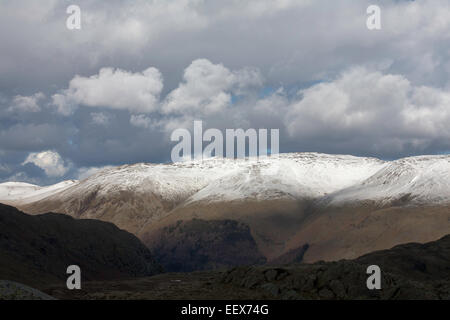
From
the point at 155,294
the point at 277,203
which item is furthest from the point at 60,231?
the point at 277,203

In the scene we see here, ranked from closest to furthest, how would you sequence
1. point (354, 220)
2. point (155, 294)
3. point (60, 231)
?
point (155, 294), point (60, 231), point (354, 220)

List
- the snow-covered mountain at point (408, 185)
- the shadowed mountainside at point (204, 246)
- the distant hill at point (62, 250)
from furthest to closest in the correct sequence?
the shadowed mountainside at point (204, 246) → the snow-covered mountain at point (408, 185) → the distant hill at point (62, 250)

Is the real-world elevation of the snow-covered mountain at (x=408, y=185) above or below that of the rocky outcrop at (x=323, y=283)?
above

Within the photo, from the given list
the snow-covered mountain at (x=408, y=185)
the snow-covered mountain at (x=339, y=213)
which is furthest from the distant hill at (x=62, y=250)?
the snow-covered mountain at (x=408, y=185)

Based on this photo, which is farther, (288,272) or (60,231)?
(60,231)

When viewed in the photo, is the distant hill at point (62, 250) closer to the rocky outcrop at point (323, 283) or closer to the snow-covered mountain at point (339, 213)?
the rocky outcrop at point (323, 283)

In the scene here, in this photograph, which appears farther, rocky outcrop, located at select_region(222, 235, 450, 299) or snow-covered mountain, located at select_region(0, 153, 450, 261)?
snow-covered mountain, located at select_region(0, 153, 450, 261)

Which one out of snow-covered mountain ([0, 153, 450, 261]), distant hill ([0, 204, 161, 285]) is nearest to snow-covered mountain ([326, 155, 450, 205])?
snow-covered mountain ([0, 153, 450, 261])

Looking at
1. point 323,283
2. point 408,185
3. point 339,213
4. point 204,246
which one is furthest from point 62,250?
point 408,185

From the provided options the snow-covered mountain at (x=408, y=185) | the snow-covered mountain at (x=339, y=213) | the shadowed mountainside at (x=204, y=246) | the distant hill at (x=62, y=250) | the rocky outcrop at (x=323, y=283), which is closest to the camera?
the rocky outcrop at (x=323, y=283)

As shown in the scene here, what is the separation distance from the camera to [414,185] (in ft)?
534

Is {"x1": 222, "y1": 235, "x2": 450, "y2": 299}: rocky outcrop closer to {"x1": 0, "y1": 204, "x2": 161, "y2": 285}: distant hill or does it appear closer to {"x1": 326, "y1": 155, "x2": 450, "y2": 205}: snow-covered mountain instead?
{"x1": 0, "y1": 204, "x2": 161, "y2": 285}: distant hill
